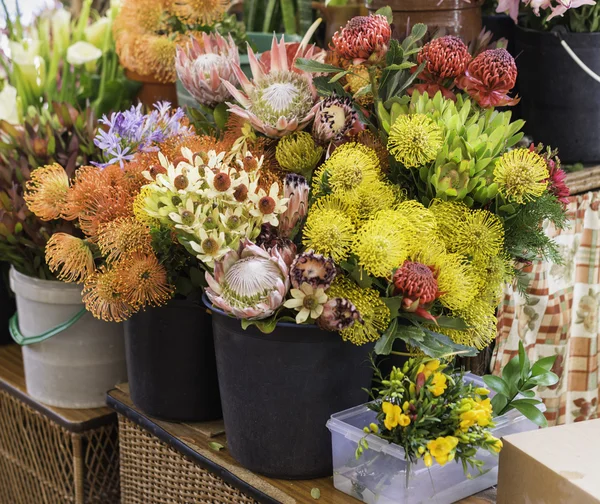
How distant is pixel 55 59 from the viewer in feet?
4.81

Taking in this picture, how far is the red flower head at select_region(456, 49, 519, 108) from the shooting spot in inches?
32.8

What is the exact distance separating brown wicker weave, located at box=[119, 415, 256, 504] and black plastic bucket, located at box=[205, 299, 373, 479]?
8cm

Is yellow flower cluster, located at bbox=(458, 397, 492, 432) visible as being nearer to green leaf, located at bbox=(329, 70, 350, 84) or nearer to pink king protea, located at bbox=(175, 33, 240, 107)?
green leaf, located at bbox=(329, 70, 350, 84)

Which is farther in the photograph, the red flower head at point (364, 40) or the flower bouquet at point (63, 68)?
the flower bouquet at point (63, 68)

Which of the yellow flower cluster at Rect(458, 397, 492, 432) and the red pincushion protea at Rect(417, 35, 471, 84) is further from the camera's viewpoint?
the red pincushion protea at Rect(417, 35, 471, 84)

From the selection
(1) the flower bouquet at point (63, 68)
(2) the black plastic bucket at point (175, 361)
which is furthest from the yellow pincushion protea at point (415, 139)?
(1) the flower bouquet at point (63, 68)

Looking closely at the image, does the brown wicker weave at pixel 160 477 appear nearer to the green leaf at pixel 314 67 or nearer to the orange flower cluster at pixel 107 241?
the orange flower cluster at pixel 107 241

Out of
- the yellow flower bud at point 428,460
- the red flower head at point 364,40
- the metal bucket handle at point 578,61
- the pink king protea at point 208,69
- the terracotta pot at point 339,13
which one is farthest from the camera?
the terracotta pot at point 339,13

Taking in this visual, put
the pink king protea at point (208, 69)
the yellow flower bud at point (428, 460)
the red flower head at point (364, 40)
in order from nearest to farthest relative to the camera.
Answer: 1. the yellow flower bud at point (428, 460)
2. the red flower head at point (364, 40)
3. the pink king protea at point (208, 69)

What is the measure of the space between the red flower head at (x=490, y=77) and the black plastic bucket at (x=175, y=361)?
400 millimetres

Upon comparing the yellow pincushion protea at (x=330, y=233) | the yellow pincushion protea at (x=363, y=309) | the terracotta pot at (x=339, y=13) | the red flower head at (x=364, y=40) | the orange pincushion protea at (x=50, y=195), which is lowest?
the yellow pincushion protea at (x=363, y=309)

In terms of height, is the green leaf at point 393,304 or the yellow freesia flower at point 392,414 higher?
the green leaf at point 393,304

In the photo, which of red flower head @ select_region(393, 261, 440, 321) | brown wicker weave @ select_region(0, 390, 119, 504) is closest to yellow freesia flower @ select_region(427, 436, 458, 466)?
red flower head @ select_region(393, 261, 440, 321)

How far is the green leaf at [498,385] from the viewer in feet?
2.83
